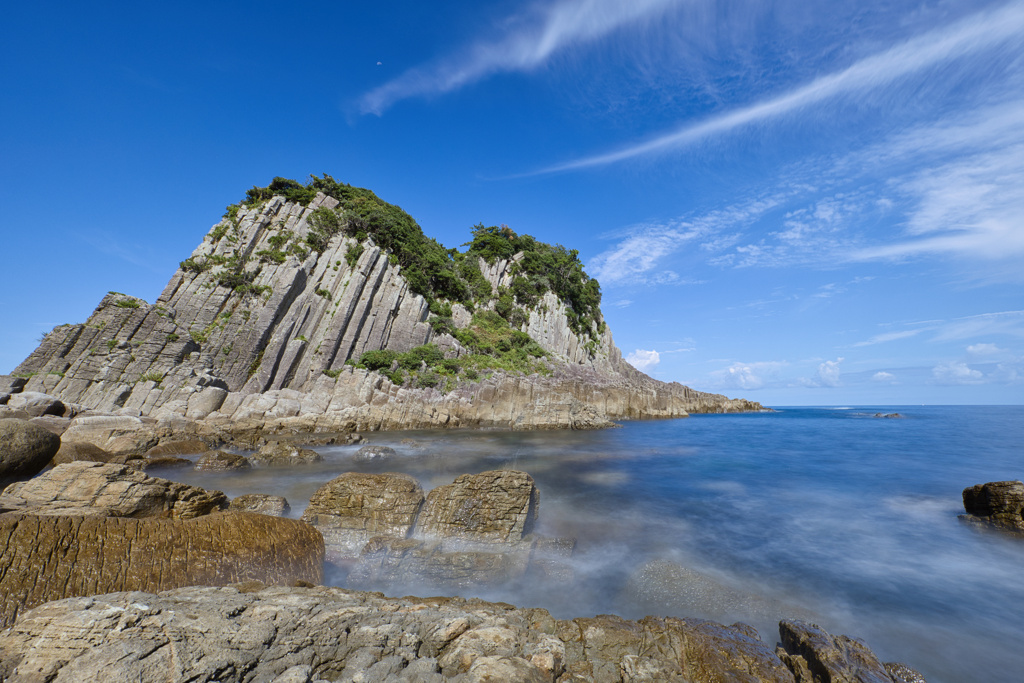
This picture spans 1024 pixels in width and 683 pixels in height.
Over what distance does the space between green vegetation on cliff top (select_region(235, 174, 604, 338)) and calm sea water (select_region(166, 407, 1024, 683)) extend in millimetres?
26526

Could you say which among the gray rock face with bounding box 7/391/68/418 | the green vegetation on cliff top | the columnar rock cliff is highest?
the green vegetation on cliff top

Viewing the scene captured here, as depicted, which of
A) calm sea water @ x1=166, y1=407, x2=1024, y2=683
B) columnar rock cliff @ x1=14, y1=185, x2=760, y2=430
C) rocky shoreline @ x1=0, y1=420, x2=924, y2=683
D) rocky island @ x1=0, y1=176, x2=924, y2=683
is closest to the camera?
rocky shoreline @ x1=0, y1=420, x2=924, y2=683

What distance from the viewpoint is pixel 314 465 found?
15.8 metres

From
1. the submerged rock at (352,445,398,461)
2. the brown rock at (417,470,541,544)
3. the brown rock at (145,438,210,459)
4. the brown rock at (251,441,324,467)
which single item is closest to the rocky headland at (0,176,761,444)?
the brown rock at (145,438,210,459)

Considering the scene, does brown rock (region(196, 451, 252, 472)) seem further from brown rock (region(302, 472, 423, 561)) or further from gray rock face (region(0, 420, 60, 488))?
brown rock (region(302, 472, 423, 561))

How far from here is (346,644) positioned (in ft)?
11.5

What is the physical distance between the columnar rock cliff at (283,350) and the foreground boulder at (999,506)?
2211 centimetres

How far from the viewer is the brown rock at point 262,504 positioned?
8734 millimetres

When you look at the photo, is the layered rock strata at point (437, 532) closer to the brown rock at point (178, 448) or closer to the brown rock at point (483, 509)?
the brown rock at point (483, 509)

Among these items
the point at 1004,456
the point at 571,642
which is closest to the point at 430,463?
the point at 571,642

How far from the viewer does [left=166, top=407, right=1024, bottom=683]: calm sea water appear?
20.1ft

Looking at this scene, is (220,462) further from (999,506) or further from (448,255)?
(448,255)

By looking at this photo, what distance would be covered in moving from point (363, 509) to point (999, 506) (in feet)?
50.9

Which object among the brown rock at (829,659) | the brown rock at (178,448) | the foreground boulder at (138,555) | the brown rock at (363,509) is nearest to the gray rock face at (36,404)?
the brown rock at (178,448)
